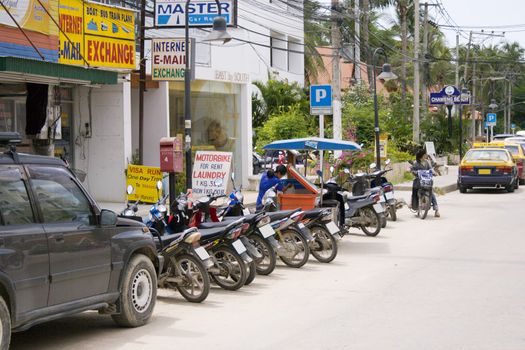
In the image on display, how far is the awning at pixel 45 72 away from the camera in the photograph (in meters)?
15.1

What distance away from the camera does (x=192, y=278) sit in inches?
404

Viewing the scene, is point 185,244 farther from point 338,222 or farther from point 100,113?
point 100,113

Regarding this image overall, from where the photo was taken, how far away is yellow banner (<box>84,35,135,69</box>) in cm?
1997

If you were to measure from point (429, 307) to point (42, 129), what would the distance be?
35.7 feet

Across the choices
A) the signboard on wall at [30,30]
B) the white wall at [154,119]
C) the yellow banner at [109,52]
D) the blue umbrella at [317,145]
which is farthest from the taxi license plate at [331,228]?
the white wall at [154,119]

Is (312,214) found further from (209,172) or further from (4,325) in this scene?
(4,325)

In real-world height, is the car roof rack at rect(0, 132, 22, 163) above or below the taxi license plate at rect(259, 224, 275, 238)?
above

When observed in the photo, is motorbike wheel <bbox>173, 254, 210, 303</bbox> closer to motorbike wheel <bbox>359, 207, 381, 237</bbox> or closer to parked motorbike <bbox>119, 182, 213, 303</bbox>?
parked motorbike <bbox>119, 182, 213, 303</bbox>

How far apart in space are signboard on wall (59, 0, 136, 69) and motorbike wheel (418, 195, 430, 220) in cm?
764

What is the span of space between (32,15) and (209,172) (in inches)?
198

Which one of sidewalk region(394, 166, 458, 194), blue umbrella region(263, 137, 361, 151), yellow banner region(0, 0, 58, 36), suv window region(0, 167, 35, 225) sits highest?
yellow banner region(0, 0, 58, 36)

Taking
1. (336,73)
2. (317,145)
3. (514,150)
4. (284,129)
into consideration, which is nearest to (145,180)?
(317,145)

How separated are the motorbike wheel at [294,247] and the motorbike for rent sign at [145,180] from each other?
345 centimetres

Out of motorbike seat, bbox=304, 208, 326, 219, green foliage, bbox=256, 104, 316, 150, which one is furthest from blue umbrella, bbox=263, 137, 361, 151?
green foliage, bbox=256, 104, 316, 150
